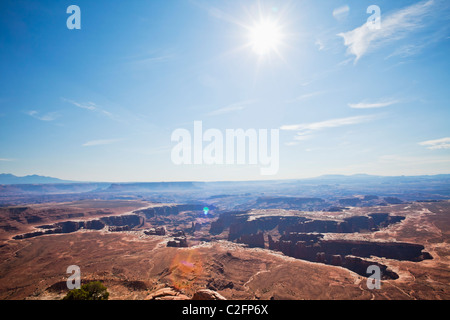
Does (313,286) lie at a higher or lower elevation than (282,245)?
higher

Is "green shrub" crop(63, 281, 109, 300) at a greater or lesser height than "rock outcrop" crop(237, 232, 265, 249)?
greater

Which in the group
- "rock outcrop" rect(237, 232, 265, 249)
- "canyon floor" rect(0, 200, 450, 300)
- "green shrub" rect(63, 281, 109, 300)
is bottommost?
"rock outcrop" rect(237, 232, 265, 249)

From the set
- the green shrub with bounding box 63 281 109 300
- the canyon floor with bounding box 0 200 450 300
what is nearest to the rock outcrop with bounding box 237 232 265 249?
the canyon floor with bounding box 0 200 450 300

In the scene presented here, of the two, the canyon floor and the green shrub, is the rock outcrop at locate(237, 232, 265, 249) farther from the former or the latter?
the green shrub

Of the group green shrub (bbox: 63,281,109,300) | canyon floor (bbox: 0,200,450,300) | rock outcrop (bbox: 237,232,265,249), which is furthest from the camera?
rock outcrop (bbox: 237,232,265,249)

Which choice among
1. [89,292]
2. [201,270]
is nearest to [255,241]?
[201,270]

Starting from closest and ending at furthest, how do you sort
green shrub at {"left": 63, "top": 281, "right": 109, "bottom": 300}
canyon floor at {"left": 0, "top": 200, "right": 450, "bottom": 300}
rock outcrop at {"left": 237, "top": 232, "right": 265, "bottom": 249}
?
green shrub at {"left": 63, "top": 281, "right": 109, "bottom": 300}, canyon floor at {"left": 0, "top": 200, "right": 450, "bottom": 300}, rock outcrop at {"left": 237, "top": 232, "right": 265, "bottom": 249}

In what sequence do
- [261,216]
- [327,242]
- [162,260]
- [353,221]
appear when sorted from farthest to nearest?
[261,216]
[353,221]
[327,242]
[162,260]

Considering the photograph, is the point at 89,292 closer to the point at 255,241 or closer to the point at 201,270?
the point at 201,270
